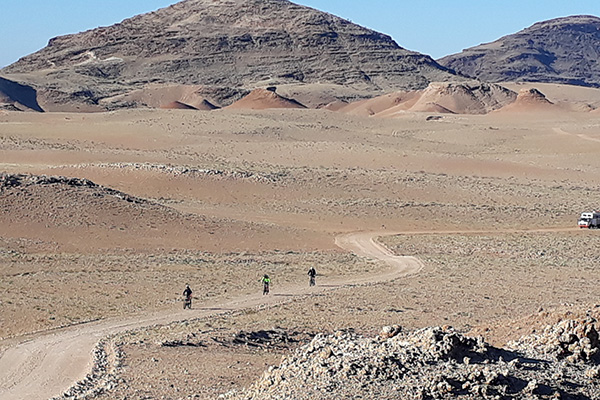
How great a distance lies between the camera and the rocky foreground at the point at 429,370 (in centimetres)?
1220

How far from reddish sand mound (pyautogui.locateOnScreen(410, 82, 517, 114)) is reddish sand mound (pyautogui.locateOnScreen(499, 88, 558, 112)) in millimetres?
→ 7118

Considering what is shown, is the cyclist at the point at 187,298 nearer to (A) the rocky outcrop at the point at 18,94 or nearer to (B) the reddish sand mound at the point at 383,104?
(A) the rocky outcrop at the point at 18,94

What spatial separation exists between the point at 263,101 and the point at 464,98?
3017 cm

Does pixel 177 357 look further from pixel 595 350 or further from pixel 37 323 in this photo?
pixel 595 350

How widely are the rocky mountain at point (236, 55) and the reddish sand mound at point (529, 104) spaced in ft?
97.7

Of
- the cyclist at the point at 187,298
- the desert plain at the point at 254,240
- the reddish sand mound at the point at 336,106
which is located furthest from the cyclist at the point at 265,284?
the reddish sand mound at the point at 336,106

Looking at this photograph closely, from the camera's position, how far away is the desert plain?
20672 millimetres

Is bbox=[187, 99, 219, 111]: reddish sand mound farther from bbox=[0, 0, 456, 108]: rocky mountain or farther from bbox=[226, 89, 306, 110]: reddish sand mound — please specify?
bbox=[0, 0, 456, 108]: rocky mountain

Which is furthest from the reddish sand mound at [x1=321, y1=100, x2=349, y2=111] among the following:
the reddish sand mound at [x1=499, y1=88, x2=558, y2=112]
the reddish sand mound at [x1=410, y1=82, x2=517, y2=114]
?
the reddish sand mound at [x1=499, y1=88, x2=558, y2=112]

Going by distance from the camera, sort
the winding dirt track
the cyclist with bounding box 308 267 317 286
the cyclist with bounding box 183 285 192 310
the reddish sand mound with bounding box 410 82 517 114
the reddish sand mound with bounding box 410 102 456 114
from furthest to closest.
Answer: the reddish sand mound with bounding box 410 82 517 114 → the reddish sand mound with bounding box 410 102 456 114 → the cyclist with bounding box 308 267 317 286 → the cyclist with bounding box 183 285 192 310 → the winding dirt track

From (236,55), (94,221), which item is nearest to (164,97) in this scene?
(236,55)

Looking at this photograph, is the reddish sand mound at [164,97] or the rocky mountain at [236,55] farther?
the rocky mountain at [236,55]

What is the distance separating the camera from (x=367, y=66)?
559 feet

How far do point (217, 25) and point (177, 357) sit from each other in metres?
168
